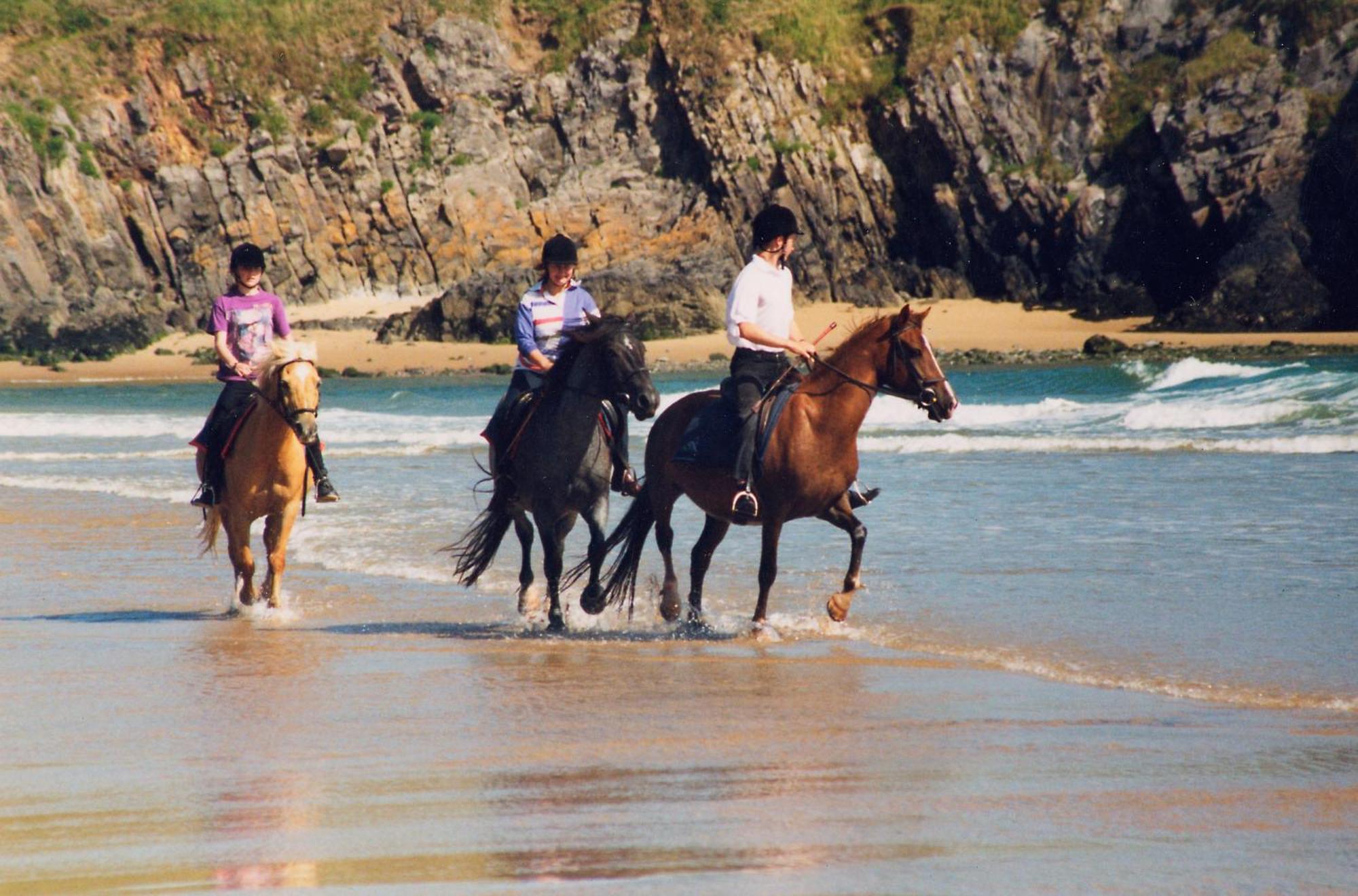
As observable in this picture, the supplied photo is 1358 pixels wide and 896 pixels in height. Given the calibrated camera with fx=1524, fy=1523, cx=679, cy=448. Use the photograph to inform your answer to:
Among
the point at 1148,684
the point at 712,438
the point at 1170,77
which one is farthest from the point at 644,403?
the point at 1170,77

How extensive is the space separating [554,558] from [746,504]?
1.06m

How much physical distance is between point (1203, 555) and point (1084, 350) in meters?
Result: 36.2

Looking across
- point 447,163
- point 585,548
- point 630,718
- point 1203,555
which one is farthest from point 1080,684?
point 447,163

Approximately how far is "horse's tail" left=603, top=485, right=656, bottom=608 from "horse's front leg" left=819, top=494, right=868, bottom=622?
3.17 feet

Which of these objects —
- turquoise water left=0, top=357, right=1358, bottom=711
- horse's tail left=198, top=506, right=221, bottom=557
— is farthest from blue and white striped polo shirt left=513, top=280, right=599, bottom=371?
horse's tail left=198, top=506, right=221, bottom=557

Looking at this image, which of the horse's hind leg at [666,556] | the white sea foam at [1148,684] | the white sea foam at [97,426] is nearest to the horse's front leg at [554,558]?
the horse's hind leg at [666,556]

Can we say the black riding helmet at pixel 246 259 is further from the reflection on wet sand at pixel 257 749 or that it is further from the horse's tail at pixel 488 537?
the reflection on wet sand at pixel 257 749

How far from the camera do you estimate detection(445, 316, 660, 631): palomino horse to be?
7488mm

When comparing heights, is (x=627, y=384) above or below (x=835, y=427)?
above

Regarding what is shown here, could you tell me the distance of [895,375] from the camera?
743 centimetres

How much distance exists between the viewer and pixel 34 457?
67.6ft

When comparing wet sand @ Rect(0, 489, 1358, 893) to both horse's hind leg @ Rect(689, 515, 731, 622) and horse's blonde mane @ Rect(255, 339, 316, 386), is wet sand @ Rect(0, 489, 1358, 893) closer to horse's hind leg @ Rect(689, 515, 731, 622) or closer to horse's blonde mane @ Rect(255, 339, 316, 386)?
horse's hind leg @ Rect(689, 515, 731, 622)

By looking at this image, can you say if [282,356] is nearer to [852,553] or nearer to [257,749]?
[852,553]

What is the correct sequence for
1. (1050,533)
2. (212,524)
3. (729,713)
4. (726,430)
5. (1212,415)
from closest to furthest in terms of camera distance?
(729,713)
(726,430)
(212,524)
(1050,533)
(1212,415)
